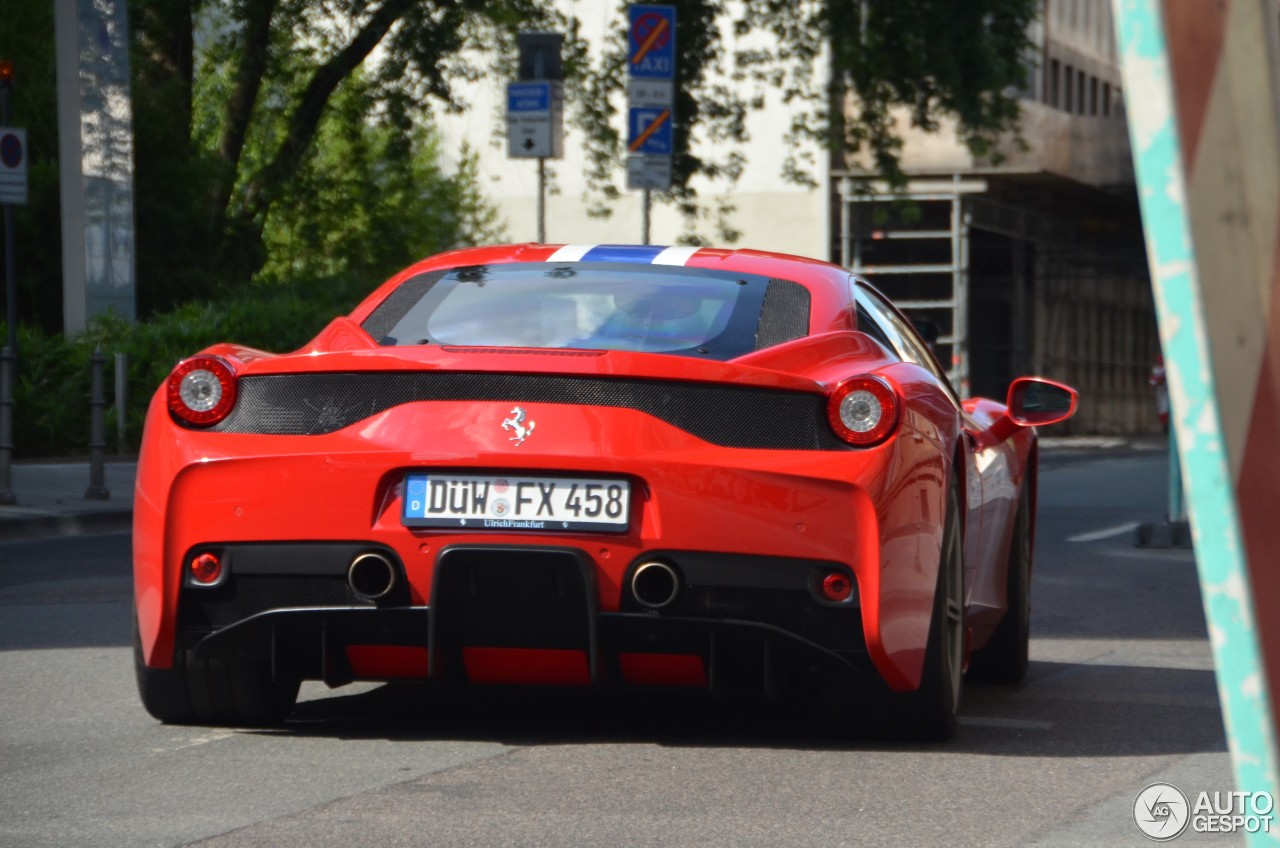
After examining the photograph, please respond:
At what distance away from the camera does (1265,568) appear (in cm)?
146

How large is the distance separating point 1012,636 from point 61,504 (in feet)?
29.6

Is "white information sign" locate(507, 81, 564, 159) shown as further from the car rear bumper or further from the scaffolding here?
the scaffolding

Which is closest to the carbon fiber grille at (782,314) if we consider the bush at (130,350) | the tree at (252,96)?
the bush at (130,350)

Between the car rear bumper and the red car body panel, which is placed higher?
the red car body panel

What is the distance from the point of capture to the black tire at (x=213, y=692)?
5391 mm

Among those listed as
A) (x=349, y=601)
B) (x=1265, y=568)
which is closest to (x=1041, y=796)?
(x=349, y=601)

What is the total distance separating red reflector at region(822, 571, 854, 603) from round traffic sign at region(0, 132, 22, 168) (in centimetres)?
1319

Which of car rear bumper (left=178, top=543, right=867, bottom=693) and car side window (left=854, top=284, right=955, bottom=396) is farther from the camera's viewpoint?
car side window (left=854, top=284, right=955, bottom=396)

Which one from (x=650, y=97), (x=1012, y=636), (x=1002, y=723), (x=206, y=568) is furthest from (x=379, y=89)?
(x=206, y=568)

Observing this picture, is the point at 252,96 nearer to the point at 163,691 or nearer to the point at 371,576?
the point at 163,691

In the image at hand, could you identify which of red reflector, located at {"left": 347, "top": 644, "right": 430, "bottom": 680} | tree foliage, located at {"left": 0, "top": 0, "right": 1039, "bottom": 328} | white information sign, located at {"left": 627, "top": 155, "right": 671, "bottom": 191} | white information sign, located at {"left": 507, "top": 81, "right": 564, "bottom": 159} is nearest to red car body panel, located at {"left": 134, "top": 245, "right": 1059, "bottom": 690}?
red reflector, located at {"left": 347, "top": 644, "right": 430, "bottom": 680}

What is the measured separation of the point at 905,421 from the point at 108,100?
673 inches

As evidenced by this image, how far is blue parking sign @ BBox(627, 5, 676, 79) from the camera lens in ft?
63.5

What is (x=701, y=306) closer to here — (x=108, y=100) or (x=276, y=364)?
(x=276, y=364)
